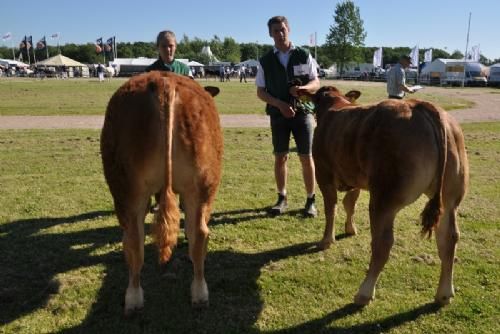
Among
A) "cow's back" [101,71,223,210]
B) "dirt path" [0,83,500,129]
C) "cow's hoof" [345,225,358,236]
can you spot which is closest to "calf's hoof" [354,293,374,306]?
"cow's back" [101,71,223,210]

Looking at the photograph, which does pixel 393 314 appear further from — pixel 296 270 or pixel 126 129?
pixel 126 129

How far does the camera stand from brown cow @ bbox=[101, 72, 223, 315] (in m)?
3.29

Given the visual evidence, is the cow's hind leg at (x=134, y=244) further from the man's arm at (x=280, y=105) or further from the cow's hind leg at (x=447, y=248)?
the man's arm at (x=280, y=105)

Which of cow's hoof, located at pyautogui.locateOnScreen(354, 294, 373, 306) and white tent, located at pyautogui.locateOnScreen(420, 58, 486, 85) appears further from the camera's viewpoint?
white tent, located at pyautogui.locateOnScreen(420, 58, 486, 85)

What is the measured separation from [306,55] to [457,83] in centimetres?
5103

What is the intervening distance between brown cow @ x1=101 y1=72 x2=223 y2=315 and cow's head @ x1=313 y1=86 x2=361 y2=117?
1.96m

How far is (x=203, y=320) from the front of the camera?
358 cm

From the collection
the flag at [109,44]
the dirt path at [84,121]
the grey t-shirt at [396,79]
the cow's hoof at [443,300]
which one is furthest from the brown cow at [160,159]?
the flag at [109,44]

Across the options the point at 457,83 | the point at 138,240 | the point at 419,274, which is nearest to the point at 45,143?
the point at 138,240

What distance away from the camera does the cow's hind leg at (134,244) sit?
3482 millimetres

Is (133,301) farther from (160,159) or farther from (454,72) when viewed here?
(454,72)

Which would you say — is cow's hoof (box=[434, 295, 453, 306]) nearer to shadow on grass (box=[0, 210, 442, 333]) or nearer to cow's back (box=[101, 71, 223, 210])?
shadow on grass (box=[0, 210, 442, 333])

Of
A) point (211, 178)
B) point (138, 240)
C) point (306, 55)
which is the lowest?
point (138, 240)

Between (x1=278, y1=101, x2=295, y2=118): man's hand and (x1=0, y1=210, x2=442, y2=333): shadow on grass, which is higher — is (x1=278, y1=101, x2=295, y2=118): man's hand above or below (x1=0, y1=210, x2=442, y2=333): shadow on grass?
above
